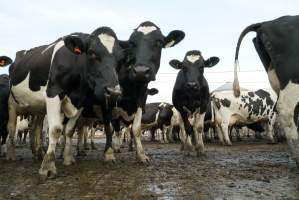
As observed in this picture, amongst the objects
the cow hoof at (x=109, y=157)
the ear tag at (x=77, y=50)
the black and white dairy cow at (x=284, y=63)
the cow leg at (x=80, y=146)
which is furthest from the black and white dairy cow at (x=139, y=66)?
the cow leg at (x=80, y=146)

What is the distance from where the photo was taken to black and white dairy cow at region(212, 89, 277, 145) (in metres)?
19.4

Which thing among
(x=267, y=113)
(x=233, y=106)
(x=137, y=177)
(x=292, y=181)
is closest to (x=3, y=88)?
(x=137, y=177)

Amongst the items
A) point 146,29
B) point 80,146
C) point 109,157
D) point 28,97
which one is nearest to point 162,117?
point 80,146

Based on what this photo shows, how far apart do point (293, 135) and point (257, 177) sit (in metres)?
0.91

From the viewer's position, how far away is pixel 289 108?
245 inches

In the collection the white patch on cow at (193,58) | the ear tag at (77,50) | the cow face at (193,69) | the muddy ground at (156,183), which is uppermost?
the white patch on cow at (193,58)

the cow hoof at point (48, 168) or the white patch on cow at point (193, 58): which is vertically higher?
the white patch on cow at point (193, 58)

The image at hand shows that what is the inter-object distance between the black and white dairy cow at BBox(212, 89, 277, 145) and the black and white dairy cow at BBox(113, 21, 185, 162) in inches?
406

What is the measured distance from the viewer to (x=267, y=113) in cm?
2019

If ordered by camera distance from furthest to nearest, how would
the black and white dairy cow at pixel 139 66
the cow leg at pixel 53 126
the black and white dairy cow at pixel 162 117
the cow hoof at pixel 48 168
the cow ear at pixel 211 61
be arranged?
1. the black and white dairy cow at pixel 162 117
2. the cow ear at pixel 211 61
3. the black and white dairy cow at pixel 139 66
4. the cow leg at pixel 53 126
5. the cow hoof at pixel 48 168

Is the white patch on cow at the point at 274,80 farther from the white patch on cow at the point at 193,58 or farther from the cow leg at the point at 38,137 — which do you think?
the cow leg at the point at 38,137

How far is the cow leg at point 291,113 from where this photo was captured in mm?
6156

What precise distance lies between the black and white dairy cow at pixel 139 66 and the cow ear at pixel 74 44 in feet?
3.63

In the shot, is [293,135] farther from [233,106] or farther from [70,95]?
[233,106]
